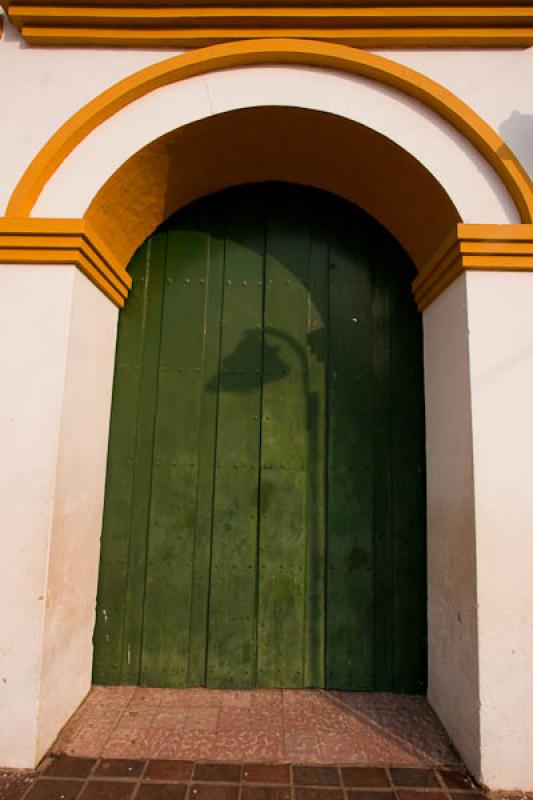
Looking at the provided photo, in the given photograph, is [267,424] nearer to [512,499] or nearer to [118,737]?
[512,499]

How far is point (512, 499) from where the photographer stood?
7.32 ft

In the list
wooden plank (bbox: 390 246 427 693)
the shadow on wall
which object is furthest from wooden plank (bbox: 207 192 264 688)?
the shadow on wall

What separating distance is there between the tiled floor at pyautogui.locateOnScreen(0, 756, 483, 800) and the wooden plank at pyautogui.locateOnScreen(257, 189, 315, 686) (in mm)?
663

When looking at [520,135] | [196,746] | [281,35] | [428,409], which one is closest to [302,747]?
[196,746]

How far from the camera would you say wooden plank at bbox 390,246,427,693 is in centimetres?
276

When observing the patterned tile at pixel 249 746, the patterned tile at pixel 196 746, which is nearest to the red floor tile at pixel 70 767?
the patterned tile at pixel 196 746

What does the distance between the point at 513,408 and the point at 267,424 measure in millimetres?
1334

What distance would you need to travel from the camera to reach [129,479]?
288cm

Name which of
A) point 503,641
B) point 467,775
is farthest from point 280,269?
point 467,775

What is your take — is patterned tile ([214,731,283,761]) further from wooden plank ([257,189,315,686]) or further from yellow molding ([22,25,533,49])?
yellow molding ([22,25,533,49])

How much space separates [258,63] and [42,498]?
2538mm
